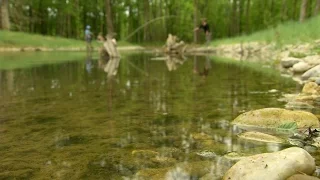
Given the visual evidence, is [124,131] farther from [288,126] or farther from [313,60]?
[313,60]

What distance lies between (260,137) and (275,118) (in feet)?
1.87

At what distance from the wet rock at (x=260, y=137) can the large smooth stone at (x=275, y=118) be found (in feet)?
1.34

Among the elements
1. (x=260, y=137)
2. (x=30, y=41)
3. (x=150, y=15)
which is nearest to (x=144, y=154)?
(x=260, y=137)

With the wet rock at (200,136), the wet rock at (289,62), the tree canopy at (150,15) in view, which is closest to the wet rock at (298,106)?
the wet rock at (200,136)

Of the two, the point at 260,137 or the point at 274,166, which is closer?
the point at 274,166

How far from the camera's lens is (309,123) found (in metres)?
3.43

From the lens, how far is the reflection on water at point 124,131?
98.7 inches

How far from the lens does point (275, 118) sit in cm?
360

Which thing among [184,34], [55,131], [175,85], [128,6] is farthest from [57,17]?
[55,131]

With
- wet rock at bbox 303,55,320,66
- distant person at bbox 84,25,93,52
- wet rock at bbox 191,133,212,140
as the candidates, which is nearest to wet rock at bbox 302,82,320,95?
wet rock at bbox 191,133,212,140

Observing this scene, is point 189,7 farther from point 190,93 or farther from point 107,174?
point 107,174

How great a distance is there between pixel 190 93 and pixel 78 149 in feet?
10.3

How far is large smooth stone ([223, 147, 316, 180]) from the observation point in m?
2.06

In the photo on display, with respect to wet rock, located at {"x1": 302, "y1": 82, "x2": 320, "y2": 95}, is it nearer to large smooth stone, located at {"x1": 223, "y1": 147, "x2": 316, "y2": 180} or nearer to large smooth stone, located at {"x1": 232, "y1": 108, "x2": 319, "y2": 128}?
large smooth stone, located at {"x1": 232, "y1": 108, "x2": 319, "y2": 128}
